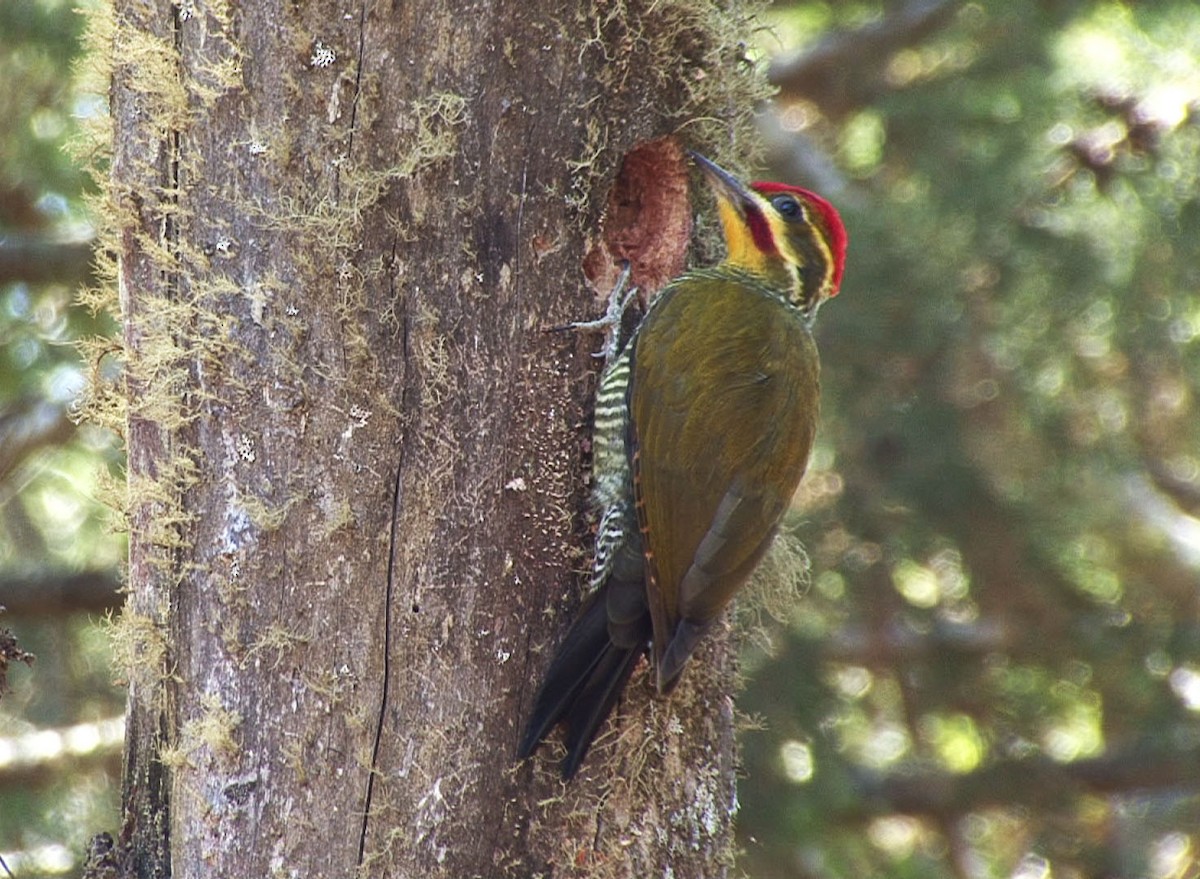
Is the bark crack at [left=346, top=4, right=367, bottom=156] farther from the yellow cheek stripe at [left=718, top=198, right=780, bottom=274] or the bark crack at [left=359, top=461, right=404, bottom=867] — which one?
the yellow cheek stripe at [left=718, top=198, right=780, bottom=274]

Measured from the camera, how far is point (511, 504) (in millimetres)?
2594

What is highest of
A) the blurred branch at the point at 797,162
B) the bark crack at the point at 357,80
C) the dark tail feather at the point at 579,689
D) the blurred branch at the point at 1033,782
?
the bark crack at the point at 357,80

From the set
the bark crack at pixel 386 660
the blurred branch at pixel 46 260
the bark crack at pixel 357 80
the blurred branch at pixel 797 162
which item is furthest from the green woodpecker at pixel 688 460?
the blurred branch at pixel 46 260

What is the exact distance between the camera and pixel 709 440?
288 centimetres

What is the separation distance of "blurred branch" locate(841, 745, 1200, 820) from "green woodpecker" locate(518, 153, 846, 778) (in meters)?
2.43

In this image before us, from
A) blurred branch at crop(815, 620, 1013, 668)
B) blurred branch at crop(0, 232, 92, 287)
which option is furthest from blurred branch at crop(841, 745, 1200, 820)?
blurred branch at crop(0, 232, 92, 287)

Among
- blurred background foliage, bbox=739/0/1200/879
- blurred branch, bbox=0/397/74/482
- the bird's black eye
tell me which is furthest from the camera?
blurred background foliage, bbox=739/0/1200/879

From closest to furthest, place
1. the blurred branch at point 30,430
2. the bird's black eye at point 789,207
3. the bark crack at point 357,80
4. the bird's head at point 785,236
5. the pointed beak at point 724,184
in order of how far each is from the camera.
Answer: the bark crack at point 357,80 < the pointed beak at point 724,184 < the bird's head at point 785,236 < the bird's black eye at point 789,207 < the blurred branch at point 30,430

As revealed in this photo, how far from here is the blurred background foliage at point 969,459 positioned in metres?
4.97

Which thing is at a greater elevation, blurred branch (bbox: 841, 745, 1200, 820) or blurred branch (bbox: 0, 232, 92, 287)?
blurred branch (bbox: 0, 232, 92, 287)

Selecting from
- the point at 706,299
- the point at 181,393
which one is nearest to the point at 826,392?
the point at 706,299

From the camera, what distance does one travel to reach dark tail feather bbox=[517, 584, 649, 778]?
2.50 metres

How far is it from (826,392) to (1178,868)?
6.42ft

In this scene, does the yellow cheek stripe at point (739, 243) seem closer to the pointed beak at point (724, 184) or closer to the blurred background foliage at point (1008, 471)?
Result: the pointed beak at point (724, 184)
